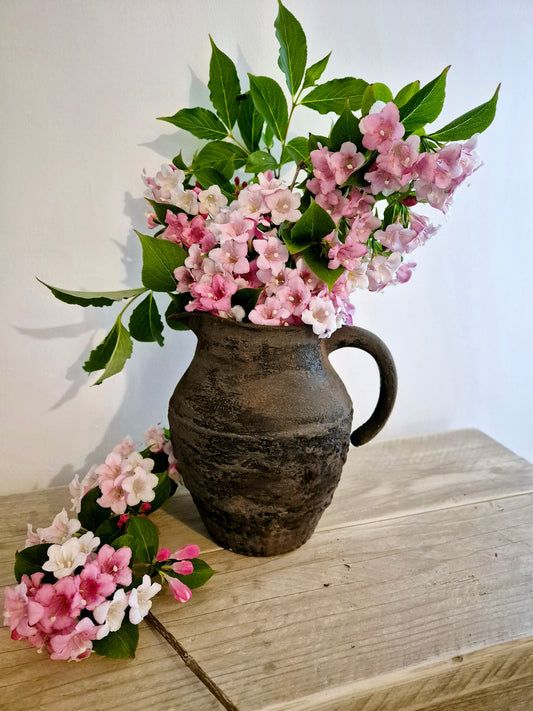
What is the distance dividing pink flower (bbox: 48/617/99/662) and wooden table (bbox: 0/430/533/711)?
24 millimetres

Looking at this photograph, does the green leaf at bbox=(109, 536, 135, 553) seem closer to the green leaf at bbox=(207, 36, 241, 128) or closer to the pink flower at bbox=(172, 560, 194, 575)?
the pink flower at bbox=(172, 560, 194, 575)

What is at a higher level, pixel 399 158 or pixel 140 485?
pixel 399 158

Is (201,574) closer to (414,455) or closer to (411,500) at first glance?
(411,500)

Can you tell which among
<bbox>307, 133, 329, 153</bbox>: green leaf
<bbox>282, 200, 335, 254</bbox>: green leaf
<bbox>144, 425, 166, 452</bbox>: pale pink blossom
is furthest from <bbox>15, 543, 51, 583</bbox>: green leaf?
<bbox>307, 133, 329, 153</bbox>: green leaf

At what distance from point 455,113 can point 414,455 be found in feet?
2.08

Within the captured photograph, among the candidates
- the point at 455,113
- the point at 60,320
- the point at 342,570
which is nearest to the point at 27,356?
the point at 60,320

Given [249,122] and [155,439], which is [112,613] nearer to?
[155,439]

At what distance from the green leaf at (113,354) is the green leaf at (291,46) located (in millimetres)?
392

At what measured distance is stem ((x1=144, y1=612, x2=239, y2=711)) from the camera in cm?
59

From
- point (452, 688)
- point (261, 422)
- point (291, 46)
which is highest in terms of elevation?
point (291, 46)

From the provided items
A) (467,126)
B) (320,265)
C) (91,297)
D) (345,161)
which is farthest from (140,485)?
(467,126)

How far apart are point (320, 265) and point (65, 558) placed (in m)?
0.41

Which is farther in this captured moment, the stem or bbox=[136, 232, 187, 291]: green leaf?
bbox=[136, 232, 187, 291]: green leaf

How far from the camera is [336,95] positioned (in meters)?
0.81
